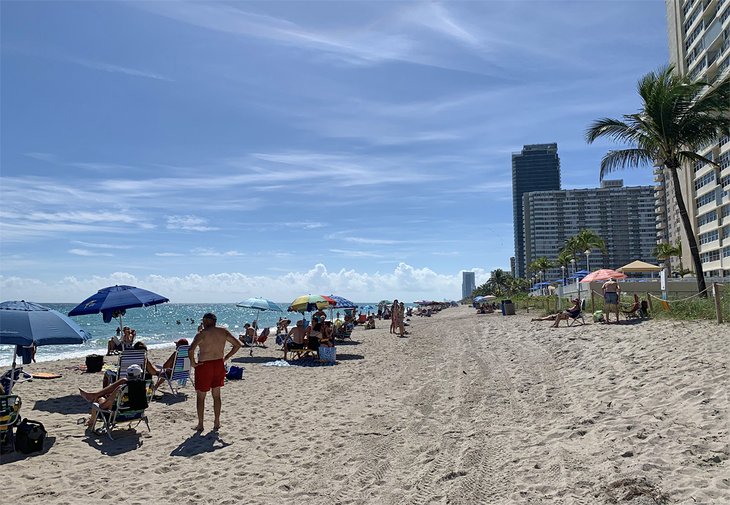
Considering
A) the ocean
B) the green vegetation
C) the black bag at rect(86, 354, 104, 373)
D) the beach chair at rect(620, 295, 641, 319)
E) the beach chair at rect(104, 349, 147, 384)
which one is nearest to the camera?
the beach chair at rect(104, 349, 147, 384)

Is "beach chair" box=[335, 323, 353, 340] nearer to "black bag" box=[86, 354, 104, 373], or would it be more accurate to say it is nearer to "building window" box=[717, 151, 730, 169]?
"black bag" box=[86, 354, 104, 373]

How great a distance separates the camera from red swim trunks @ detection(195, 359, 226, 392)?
21.9ft

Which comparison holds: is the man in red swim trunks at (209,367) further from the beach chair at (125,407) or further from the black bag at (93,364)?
the black bag at (93,364)

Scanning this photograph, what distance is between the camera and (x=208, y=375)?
6.70m

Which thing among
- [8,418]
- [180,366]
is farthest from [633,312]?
[8,418]

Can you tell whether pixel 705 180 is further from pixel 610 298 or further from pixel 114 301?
pixel 114 301

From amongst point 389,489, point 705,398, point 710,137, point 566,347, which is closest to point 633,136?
point 710,137

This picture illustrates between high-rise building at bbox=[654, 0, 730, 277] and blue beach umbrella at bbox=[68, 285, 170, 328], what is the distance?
41.7 meters

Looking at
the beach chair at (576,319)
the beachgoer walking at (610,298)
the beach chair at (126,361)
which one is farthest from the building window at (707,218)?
the beach chair at (126,361)

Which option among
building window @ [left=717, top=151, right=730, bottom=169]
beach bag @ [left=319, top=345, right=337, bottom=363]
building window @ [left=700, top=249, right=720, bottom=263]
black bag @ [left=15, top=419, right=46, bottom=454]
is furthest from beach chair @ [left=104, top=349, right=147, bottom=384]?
building window @ [left=700, top=249, right=720, bottom=263]

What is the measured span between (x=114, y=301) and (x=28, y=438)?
3.45 metres

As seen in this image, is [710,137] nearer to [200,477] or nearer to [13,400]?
[200,477]

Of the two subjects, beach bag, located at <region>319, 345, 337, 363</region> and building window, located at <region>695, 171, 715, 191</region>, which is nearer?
beach bag, located at <region>319, 345, 337, 363</region>

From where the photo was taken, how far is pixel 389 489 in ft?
15.1
